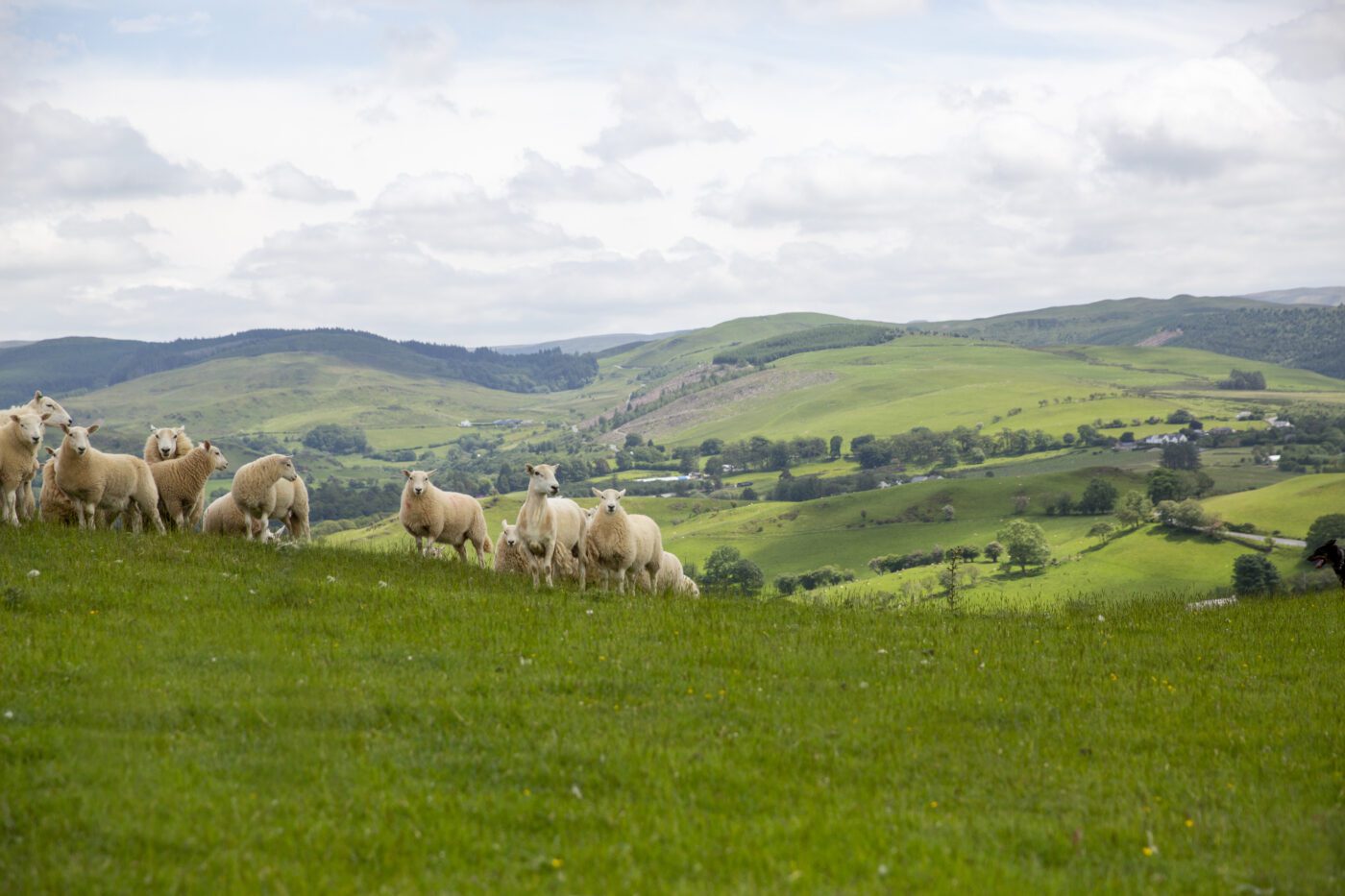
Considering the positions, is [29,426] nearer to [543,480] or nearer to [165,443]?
[165,443]

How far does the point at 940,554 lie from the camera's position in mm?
130750

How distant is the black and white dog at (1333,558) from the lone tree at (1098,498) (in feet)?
436

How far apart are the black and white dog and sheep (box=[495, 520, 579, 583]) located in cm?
1524

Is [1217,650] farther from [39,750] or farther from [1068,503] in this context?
[1068,503]

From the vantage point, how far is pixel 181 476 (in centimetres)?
2469

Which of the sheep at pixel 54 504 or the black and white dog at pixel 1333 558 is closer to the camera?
the black and white dog at pixel 1333 558

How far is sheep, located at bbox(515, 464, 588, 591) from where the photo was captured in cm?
2147

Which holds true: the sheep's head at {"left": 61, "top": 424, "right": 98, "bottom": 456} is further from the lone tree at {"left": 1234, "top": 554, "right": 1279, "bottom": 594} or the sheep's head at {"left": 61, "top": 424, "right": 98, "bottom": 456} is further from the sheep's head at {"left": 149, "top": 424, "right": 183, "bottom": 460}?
the lone tree at {"left": 1234, "top": 554, "right": 1279, "bottom": 594}

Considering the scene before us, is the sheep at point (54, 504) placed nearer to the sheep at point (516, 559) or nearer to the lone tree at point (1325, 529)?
the sheep at point (516, 559)

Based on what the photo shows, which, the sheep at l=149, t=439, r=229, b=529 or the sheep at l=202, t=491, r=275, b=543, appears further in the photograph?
the sheep at l=202, t=491, r=275, b=543

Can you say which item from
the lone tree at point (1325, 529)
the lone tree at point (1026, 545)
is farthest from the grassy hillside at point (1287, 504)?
the lone tree at point (1026, 545)

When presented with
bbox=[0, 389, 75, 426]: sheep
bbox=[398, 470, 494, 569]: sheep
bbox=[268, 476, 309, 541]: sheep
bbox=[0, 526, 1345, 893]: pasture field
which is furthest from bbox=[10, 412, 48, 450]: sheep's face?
bbox=[398, 470, 494, 569]: sheep

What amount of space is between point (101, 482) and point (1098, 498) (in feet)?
475

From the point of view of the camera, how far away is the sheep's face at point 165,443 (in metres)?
25.8
